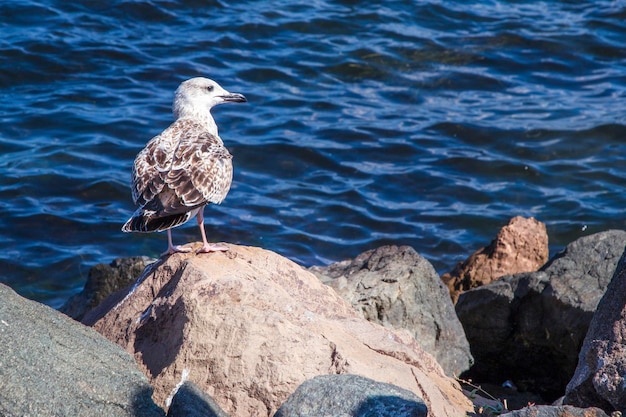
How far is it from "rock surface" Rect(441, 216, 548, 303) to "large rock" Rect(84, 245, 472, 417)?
262cm

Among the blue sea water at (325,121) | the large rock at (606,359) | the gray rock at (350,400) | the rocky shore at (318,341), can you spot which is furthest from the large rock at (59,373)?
the blue sea water at (325,121)

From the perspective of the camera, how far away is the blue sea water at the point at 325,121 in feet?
34.1

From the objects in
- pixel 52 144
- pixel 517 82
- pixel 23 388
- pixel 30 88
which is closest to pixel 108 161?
pixel 52 144

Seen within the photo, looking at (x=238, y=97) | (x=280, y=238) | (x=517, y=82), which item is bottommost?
(x=280, y=238)

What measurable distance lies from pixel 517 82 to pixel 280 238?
5.41m

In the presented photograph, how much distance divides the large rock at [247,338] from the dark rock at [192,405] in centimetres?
36

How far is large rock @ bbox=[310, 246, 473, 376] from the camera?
686 centimetres

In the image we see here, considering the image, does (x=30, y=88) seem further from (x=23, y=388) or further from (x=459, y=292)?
(x=23, y=388)

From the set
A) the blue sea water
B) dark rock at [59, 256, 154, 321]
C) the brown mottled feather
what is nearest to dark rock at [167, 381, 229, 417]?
the brown mottled feather

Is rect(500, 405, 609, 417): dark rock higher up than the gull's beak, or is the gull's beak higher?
the gull's beak

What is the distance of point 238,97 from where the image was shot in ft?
25.9

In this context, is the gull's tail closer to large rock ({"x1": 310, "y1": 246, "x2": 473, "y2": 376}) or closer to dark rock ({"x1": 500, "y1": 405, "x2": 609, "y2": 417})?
large rock ({"x1": 310, "y1": 246, "x2": 473, "y2": 376})

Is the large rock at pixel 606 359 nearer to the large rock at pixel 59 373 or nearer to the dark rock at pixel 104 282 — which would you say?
the large rock at pixel 59 373

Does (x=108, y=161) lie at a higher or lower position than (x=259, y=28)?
lower
